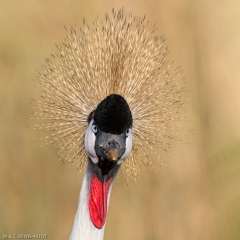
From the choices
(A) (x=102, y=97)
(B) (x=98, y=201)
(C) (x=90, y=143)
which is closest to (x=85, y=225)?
(B) (x=98, y=201)

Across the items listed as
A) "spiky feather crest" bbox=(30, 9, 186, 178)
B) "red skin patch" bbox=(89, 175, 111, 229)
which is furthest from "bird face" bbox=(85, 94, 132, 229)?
"spiky feather crest" bbox=(30, 9, 186, 178)

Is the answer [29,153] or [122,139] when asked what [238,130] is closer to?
[29,153]

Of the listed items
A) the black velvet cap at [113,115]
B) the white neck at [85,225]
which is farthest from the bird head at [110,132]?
the white neck at [85,225]

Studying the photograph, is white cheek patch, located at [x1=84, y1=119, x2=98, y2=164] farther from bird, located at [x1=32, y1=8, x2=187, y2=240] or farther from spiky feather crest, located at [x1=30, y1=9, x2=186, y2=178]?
spiky feather crest, located at [x1=30, y1=9, x2=186, y2=178]

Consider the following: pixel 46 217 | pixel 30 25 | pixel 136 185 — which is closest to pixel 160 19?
pixel 30 25

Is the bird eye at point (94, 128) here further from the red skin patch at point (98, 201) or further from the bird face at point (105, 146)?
the red skin patch at point (98, 201)

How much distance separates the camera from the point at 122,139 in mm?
1676

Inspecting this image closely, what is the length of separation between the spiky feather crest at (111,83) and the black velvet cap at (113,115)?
0.14m

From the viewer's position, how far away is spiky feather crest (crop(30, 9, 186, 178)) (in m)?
1.84

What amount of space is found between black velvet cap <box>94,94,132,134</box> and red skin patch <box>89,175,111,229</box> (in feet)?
0.60

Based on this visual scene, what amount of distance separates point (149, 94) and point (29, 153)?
0.80 meters

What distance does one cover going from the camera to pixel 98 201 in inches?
69.5

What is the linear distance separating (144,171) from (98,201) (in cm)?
74

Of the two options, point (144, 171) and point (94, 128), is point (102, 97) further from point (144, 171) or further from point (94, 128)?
point (144, 171)
